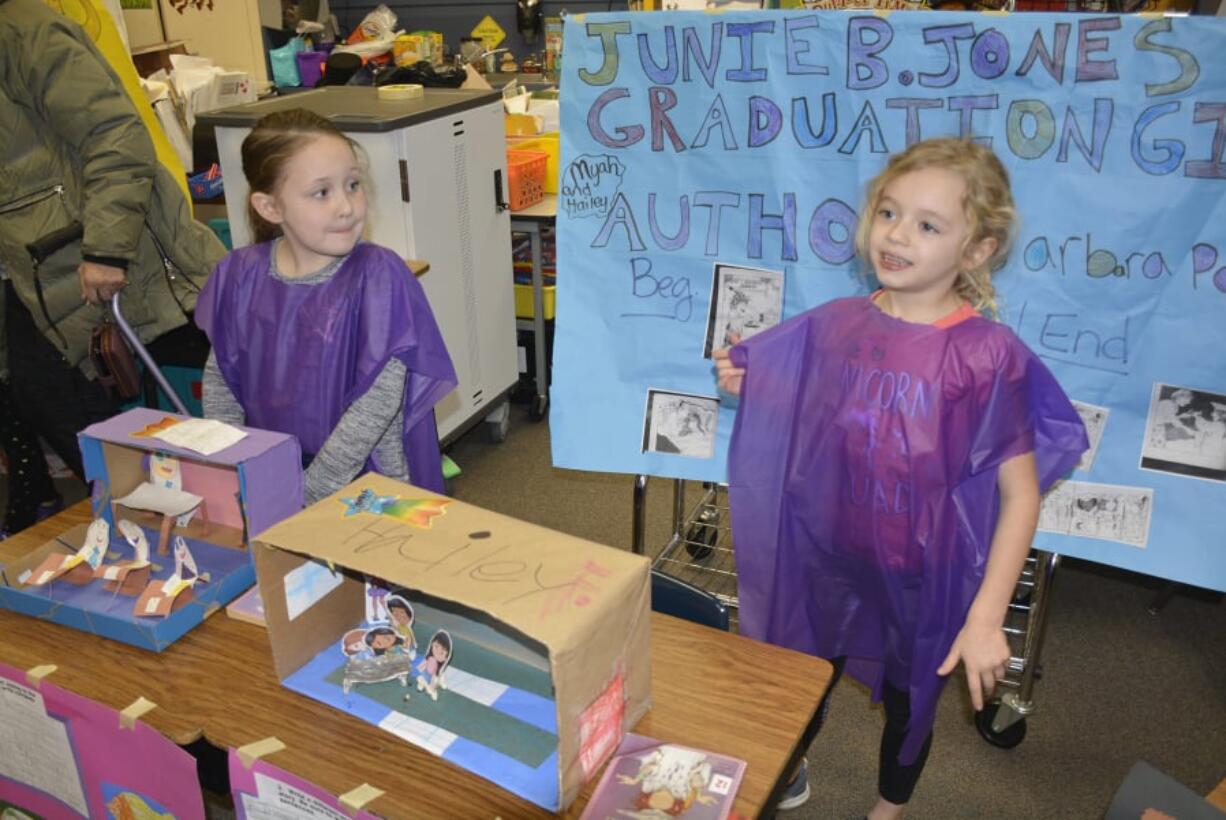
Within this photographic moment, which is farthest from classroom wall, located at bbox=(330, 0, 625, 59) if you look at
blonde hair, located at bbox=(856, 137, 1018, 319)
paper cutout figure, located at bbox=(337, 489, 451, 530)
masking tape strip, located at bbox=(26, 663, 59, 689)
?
masking tape strip, located at bbox=(26, 663, 59, 689)

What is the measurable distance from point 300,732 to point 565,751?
0.35m

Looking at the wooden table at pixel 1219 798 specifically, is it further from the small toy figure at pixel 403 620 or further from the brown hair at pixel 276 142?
the brown hair at pixel 276 142

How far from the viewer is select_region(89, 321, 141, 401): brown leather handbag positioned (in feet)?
7.09

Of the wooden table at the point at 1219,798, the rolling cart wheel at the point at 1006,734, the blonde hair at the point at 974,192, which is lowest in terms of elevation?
the rolling cart wheel at the point at 1006,734

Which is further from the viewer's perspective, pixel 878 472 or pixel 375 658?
pixel 878 472

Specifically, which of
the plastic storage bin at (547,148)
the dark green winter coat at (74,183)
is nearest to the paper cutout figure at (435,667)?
the dark green winter coat at (74,183)

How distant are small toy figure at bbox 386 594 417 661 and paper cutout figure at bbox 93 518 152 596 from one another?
0.38 m

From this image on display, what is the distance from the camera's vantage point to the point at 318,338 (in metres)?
1.65

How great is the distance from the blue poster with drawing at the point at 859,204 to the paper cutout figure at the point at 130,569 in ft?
2.46

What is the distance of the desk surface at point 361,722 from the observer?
1.04 meters

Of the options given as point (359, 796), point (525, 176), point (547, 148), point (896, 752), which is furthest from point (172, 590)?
point (547, 148)

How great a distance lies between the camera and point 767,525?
1.58 metres

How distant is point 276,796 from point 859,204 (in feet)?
4.02

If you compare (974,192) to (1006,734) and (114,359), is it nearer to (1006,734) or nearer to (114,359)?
(1006,734)
